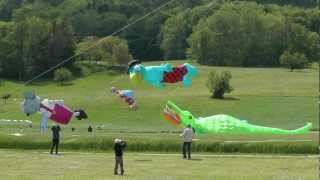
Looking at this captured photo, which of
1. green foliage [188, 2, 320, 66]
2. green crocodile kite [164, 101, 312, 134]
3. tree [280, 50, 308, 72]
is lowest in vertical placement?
green crocodile kite [164, 101, 312, 134]

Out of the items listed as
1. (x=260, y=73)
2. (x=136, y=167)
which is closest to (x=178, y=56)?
(x=260, y=73)

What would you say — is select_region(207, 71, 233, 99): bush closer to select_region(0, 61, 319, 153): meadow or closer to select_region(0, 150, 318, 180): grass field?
select_region(0, 61, 319, 153): meadow

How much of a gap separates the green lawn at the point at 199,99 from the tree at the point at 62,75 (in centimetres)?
99

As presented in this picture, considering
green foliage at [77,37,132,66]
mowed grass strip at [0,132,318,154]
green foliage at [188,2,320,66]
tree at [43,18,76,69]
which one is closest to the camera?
mowed grass strip at [0,132,318,154]

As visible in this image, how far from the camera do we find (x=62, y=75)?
88.7 m

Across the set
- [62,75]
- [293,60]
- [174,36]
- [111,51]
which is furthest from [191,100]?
[174,36]

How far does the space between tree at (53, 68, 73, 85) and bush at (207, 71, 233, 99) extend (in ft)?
61.7

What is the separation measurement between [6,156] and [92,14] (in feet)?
344

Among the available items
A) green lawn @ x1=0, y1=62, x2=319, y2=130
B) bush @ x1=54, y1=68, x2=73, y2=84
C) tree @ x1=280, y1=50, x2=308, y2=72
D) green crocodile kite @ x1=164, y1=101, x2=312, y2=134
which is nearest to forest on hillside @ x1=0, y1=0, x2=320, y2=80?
tree @ x1=280, y1=50, x2=308, y2=72

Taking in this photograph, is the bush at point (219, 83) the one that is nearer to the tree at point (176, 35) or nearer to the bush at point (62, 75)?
the bush at point (62, 75)

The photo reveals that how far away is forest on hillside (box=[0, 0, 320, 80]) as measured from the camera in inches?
3263

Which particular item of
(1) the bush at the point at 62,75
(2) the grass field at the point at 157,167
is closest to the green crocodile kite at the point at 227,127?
(2) the grass field at the point at 157,167

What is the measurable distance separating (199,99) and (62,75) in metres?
19.3

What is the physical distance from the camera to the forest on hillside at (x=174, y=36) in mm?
82875
